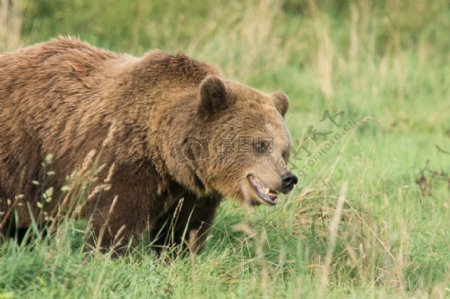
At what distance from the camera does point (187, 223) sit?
21.1 feet

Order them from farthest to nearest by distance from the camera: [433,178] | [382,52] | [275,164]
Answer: [382,52]
[433,178]
[275,164]

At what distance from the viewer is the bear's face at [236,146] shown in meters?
6.23

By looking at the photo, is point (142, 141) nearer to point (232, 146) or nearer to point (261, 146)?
point (232, 146)

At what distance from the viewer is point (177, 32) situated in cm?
1323

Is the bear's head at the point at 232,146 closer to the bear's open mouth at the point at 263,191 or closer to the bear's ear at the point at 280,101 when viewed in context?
the bear's open mouth at the point at 263,191

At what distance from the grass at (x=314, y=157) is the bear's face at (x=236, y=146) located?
346 millimetres

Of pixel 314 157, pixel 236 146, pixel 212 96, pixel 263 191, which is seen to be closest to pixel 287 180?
pixel 263 191

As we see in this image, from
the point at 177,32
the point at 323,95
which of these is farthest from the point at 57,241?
the point at 177,32

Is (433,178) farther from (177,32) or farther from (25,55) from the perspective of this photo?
(177,32)

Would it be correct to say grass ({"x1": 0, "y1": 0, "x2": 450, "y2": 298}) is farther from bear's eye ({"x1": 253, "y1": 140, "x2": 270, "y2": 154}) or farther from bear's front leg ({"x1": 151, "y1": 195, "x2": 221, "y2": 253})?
bear's eye ({"x1": 253, "y1": 140, "x2": 270, "y2": 154})

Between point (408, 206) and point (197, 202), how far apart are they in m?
2.15

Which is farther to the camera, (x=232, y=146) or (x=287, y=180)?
(x=232, y=146)

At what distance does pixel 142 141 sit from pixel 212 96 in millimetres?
552

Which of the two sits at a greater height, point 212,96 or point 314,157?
point 212,96
